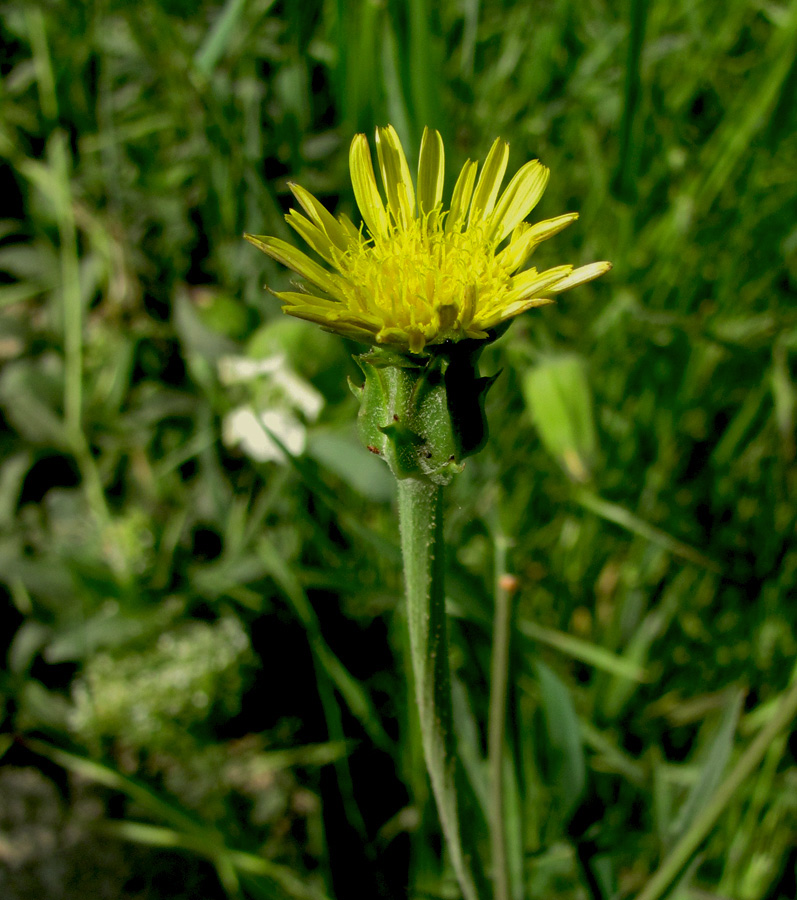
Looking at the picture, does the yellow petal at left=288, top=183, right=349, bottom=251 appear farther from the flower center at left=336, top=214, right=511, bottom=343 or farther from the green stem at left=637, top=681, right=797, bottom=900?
the green stem at left=637, top=681, right=797, bottom=900

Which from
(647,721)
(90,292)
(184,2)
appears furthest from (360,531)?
(184,2)

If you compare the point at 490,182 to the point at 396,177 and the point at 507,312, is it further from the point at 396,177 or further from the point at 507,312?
the point at 507,312

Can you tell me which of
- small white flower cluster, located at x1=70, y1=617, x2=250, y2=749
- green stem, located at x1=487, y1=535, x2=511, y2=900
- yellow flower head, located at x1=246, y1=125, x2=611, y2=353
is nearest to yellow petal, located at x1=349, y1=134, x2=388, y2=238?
yellow flower head, located at x1=246, y1=125, x2=611, y2=353

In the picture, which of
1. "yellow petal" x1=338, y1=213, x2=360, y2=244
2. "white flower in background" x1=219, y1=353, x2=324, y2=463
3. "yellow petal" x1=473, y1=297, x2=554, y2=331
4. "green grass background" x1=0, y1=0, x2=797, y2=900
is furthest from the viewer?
"white flower in background" x1=219, y1=353, x2=324, y2=463

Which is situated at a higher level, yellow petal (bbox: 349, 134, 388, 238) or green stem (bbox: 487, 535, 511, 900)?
yellow petal (bbox: 349, 134, 388, 238)

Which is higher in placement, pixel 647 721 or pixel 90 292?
pixel 90 292

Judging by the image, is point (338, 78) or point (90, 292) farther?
point (90, 292)

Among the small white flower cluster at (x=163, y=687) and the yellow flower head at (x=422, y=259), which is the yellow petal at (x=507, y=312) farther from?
the small white flower cluster at (x=163, y=687)

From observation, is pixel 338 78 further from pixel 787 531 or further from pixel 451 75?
pixel 787 531
